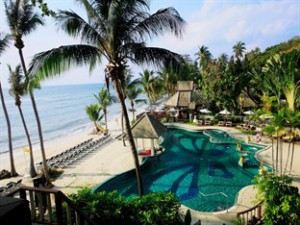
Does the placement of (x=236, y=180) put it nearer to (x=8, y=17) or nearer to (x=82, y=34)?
(x=82, y=34)

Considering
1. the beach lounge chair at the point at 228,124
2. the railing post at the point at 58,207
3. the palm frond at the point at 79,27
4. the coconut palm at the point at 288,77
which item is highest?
the palm frond at the point at 79,27

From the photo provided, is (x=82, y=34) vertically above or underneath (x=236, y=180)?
above

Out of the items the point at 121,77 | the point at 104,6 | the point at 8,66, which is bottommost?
the point at 121,77

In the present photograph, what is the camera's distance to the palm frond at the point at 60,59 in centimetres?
693

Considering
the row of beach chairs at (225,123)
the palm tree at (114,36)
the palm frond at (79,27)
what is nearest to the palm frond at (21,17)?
the palm frond at (79,27)

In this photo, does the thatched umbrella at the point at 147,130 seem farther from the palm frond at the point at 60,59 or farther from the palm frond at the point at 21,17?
the palm frond at the point at 21,17

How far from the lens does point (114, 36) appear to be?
777cm

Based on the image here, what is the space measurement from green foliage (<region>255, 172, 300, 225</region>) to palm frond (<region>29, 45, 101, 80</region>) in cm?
704

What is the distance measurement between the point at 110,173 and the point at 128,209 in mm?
7384

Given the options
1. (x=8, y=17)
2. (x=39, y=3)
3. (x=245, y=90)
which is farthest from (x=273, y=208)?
(x=245, y=90)

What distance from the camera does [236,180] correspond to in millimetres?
12734

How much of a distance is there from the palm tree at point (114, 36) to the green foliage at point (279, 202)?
4.76 m

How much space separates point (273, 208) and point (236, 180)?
675 cm

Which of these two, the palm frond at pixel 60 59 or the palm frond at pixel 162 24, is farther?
the palm frond at pixel 162 24
